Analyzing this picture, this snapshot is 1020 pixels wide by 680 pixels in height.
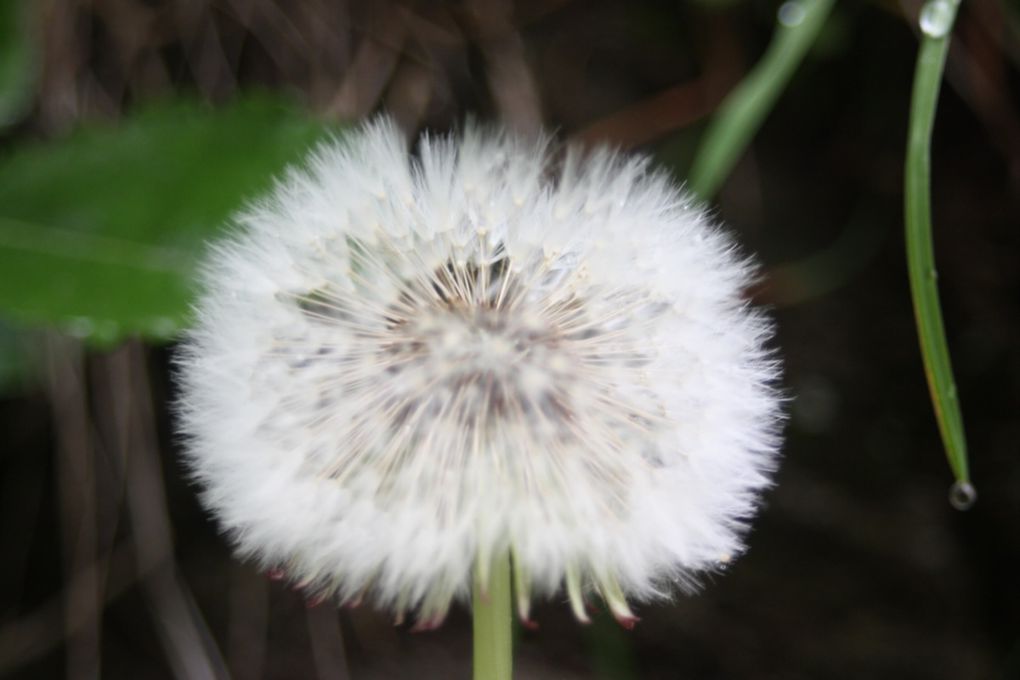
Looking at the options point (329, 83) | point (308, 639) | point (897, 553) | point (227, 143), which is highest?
point (329, 83)

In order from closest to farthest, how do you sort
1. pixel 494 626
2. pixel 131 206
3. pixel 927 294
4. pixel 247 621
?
pixel 494 626, pixel 927 294, pixel 131 206, pixel 247 621

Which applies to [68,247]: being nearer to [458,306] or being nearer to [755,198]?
[458,306]

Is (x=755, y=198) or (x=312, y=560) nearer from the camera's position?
(x=312, y=560)

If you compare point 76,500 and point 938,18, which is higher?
point 938,18

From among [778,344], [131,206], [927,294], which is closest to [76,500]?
[131,206]

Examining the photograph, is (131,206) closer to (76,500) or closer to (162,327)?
(162,327)

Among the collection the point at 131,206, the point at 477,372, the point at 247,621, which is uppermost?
the point at 131,206

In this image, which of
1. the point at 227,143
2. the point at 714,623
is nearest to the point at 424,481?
the point at 227,143
